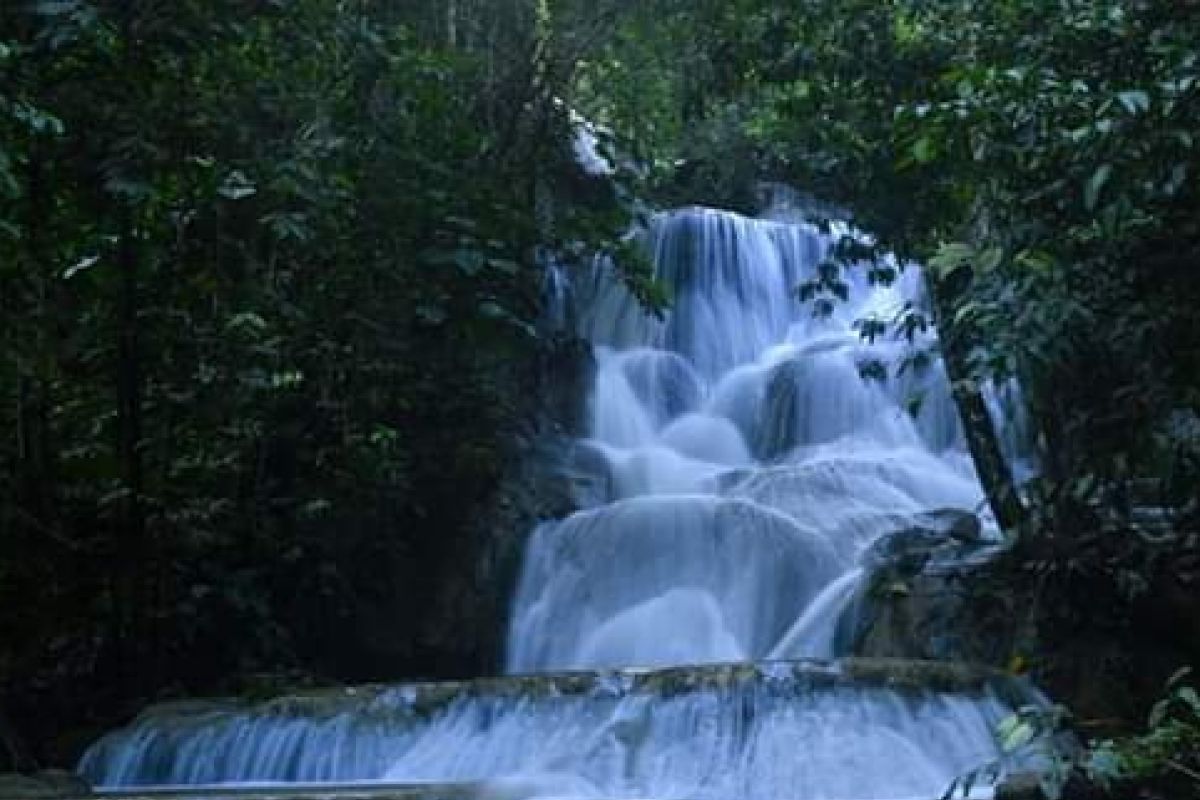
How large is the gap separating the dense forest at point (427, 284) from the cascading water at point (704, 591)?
84 centimetres

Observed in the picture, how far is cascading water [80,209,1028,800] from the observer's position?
20.9 ft

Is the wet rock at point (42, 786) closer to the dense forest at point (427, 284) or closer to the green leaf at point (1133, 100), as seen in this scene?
the dense forest at point (427, 284)

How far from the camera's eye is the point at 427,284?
859cm

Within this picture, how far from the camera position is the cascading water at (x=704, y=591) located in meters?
6.37

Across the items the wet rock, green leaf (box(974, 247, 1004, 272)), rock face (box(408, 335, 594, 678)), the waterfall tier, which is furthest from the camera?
rock face (box(408, 335, 594, 678))

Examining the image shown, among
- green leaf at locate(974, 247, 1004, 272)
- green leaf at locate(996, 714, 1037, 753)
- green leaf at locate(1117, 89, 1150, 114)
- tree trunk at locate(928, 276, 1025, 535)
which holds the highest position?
green leaf at locate(1117, 89, 1150, 114)

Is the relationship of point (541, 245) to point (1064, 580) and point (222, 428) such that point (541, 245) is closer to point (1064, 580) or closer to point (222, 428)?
point (222, 428)

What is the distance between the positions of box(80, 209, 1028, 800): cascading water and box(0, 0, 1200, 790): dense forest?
2.75 feet

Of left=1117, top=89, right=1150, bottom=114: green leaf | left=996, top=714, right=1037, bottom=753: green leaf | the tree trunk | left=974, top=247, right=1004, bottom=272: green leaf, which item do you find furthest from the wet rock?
the tree trunk

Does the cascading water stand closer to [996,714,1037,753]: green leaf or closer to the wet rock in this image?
the wet rock

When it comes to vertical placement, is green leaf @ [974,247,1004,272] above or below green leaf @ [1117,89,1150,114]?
below

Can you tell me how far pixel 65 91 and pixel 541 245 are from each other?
11.7 ft

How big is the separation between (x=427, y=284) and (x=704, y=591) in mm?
3153

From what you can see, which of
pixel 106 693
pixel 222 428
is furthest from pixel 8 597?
pixel 222 428
